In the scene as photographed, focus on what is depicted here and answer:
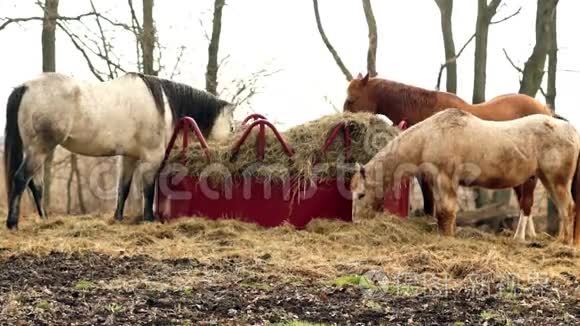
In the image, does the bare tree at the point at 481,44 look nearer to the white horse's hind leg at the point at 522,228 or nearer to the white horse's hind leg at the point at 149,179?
the white horse's hind leg at the point at 522,228

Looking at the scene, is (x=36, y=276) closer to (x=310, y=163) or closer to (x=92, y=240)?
(x=92, y=240)

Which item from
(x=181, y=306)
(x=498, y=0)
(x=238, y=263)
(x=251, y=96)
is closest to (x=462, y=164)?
(x=238, y=263)

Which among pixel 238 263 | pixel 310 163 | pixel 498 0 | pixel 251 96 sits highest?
pixel 498 0

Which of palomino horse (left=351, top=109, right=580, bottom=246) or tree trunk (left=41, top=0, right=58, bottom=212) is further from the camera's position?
tree trunk (left=41, top=0, right=58, bottom=212)

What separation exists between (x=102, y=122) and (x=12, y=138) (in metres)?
0.95

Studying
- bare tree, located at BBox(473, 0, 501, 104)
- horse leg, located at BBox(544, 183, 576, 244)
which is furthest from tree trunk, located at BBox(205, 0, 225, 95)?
horse leg, located at BBox(544, 183, 576, 244)

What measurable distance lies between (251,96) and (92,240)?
9.42m

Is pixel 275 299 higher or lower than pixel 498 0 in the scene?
lower

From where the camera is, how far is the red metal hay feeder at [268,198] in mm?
7945

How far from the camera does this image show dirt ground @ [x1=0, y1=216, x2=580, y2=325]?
3.90 m

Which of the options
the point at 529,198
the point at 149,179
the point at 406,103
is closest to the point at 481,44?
the point at 406,103

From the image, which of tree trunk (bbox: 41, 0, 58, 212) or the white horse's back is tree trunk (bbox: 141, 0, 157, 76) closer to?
tree trunk (bbox: 41, 0, 58, 212)

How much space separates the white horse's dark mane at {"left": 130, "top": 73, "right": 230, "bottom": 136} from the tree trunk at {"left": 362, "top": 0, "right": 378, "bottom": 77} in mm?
4876

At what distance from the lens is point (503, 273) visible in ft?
17.1
